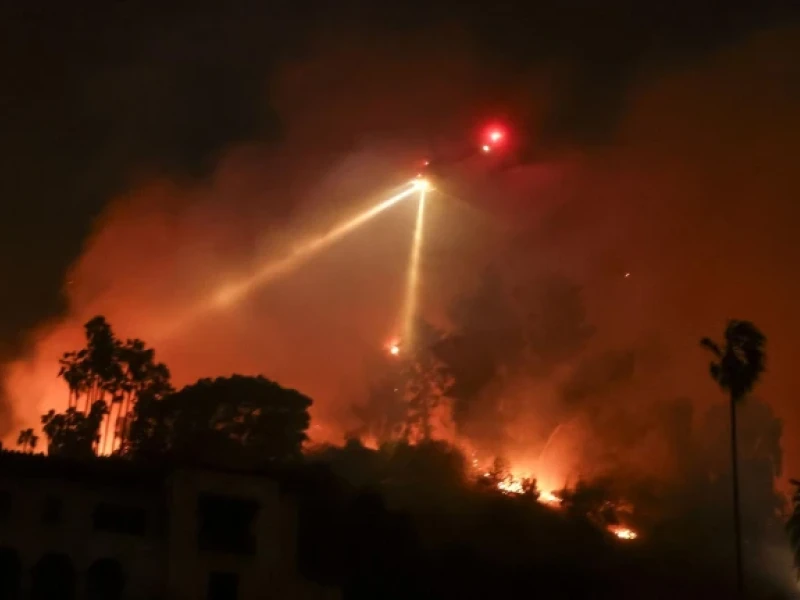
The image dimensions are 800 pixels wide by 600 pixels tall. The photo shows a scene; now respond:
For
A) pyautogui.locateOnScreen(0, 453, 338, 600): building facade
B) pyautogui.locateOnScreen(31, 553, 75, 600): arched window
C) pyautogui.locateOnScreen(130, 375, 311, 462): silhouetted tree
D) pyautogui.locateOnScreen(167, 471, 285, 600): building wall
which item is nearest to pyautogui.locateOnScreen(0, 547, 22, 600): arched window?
pyautogui.locateOnScreen(0, 453, 338, 600): building facade

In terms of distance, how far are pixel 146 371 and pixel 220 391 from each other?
31.4ft

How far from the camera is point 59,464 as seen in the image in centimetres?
4084

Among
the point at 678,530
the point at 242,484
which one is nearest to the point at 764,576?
the point at 678,530

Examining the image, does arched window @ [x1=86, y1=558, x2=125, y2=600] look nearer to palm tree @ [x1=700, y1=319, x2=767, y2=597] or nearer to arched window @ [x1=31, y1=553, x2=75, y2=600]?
arched window @ [x1=31, y1=553, x2=75, y2=600]

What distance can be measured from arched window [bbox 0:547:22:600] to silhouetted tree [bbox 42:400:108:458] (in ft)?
119

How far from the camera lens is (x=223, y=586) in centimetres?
4112

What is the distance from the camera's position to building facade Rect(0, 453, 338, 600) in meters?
39.8

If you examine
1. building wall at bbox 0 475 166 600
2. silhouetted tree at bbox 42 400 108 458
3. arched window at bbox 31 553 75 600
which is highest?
silhouetted tree at bbox 42 400 108 458

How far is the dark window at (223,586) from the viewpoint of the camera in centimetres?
4097

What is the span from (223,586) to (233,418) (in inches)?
1214

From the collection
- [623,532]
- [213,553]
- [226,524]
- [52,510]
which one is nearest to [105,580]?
[52,510]

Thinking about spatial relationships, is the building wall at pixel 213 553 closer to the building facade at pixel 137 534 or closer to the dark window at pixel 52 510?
the building facade at pixel 137 534

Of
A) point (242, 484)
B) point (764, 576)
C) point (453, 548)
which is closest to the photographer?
point (242, 484)

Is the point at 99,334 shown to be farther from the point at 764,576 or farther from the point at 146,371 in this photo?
the point at 764,576
